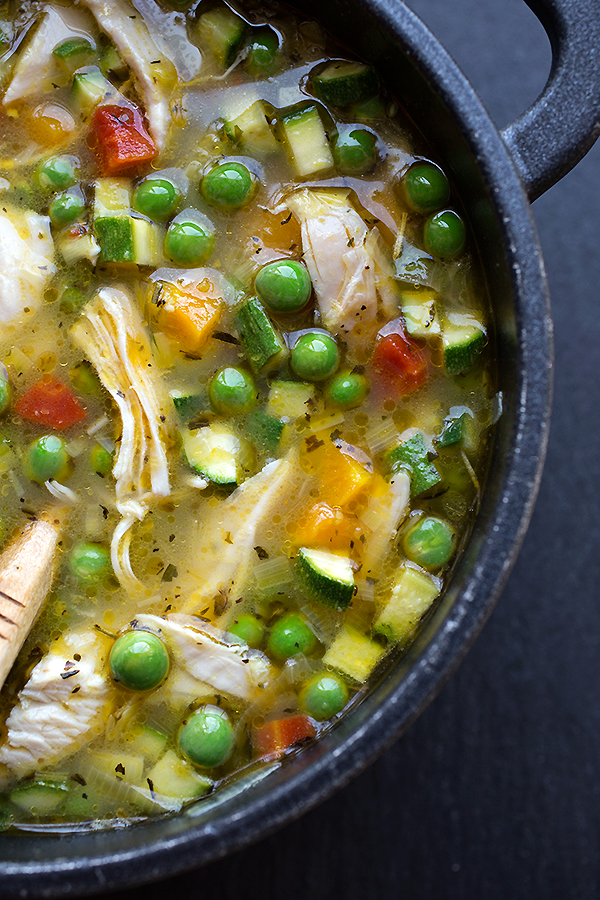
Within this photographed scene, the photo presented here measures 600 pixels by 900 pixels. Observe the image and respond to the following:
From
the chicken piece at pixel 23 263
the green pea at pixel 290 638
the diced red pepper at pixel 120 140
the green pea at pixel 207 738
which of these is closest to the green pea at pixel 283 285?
the diced red pepper at pixel 120 140

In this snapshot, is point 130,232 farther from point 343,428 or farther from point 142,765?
point 142,765

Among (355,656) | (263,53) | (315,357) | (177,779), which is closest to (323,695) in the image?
(355,656)

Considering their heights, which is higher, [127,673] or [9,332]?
[9,332]

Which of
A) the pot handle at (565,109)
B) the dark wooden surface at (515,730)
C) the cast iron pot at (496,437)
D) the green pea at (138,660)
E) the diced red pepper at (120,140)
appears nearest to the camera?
the cast iron pot at (496,437)

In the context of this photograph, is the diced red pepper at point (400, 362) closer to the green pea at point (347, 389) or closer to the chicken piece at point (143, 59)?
the green pea at point (347, 389)

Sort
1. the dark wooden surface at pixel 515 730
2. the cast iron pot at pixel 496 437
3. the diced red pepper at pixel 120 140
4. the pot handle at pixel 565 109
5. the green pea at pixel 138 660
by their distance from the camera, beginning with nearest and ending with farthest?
the cast iron pot at pixel 496 437 → the pot handle at pixel 565 109 → the green pea at pixel 138 660 → the diced red pepper at pixel 120 140 → the dark wooden surface at pixel 515 730

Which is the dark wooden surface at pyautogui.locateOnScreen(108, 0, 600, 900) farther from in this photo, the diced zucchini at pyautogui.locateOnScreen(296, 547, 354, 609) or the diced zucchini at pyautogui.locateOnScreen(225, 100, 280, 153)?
the diced zucchini at pyautogui.locateOnScreen(225, 100, 280, 153)

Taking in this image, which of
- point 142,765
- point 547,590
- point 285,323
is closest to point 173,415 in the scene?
point 285,323
